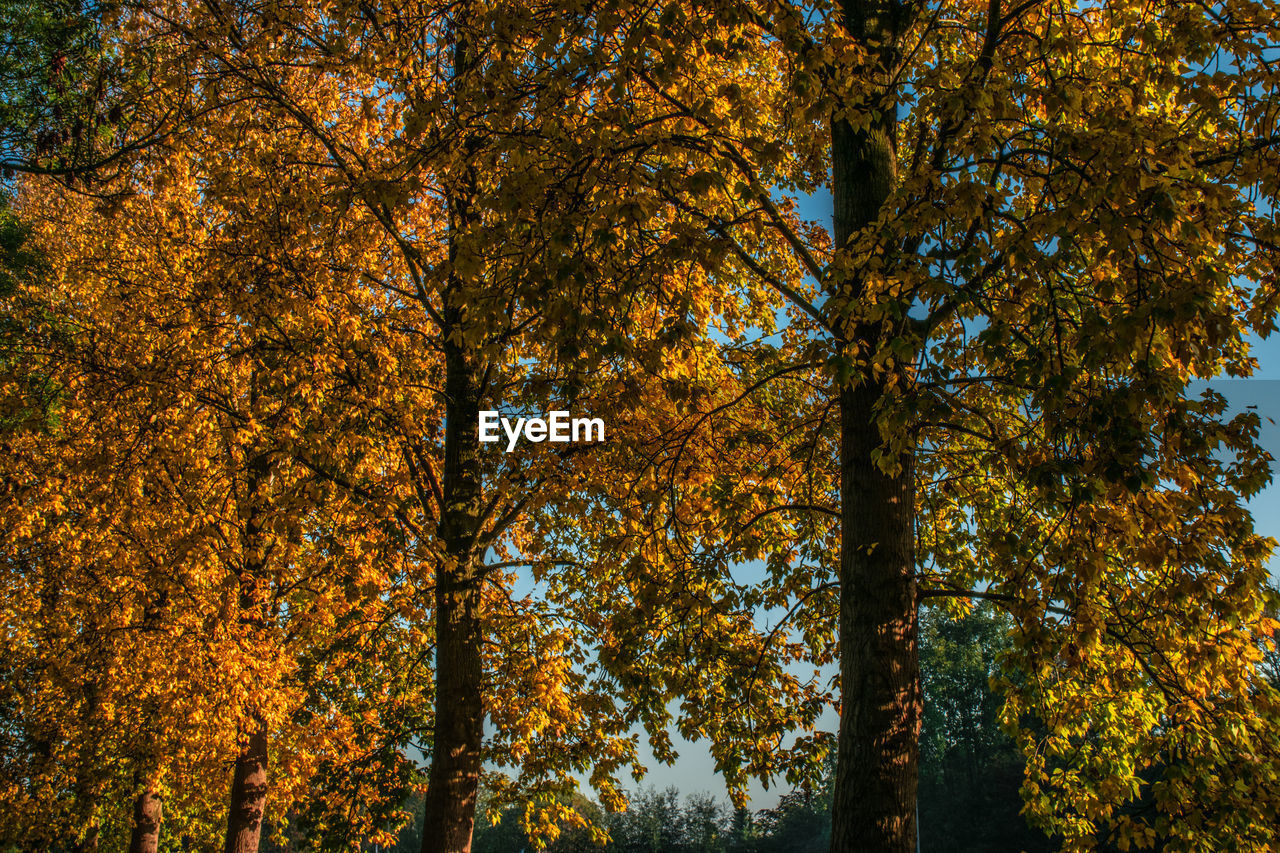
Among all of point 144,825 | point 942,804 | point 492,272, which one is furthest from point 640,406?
point 942,804

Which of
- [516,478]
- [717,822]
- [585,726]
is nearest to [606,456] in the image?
[516,478]

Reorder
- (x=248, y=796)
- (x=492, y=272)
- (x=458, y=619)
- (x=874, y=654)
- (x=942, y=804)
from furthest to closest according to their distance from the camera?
(x=942, y=804)
(x=248, y=796)
(x=458, y=619)
(x=492, y=272)
(x=874, y=654)

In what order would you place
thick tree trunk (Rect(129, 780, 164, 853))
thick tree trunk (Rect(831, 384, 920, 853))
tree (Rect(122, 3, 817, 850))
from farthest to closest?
thick tree trunk (Rect(129, 780, 164, 853))
tree (Rect(122, 3, 817, 850))
thick tree trunk (Rect(831, 384, 920, 853))

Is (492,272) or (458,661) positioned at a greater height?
(492,272)

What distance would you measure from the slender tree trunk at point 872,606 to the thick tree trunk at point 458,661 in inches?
173

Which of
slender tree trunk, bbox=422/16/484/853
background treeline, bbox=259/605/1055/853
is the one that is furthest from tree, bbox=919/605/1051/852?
slender tree trunk, bbox=422/16/484/853

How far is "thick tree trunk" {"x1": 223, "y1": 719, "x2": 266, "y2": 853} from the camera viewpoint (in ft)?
44.3

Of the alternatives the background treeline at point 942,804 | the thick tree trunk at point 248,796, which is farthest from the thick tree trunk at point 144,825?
the background treeline at point 942,804

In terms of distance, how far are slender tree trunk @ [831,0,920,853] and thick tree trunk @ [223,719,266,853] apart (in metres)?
12.0

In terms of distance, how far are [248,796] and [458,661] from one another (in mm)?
8033

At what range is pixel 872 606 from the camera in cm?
540

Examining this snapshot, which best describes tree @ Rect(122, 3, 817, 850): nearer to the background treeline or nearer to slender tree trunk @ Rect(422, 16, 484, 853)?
slender tree trunk @ Rect(422, 16, 484, 853)

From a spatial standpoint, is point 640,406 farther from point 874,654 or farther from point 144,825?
point 144,825

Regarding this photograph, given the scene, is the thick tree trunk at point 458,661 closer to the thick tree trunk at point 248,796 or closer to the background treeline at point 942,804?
the thick tree trunk at point 248,796
